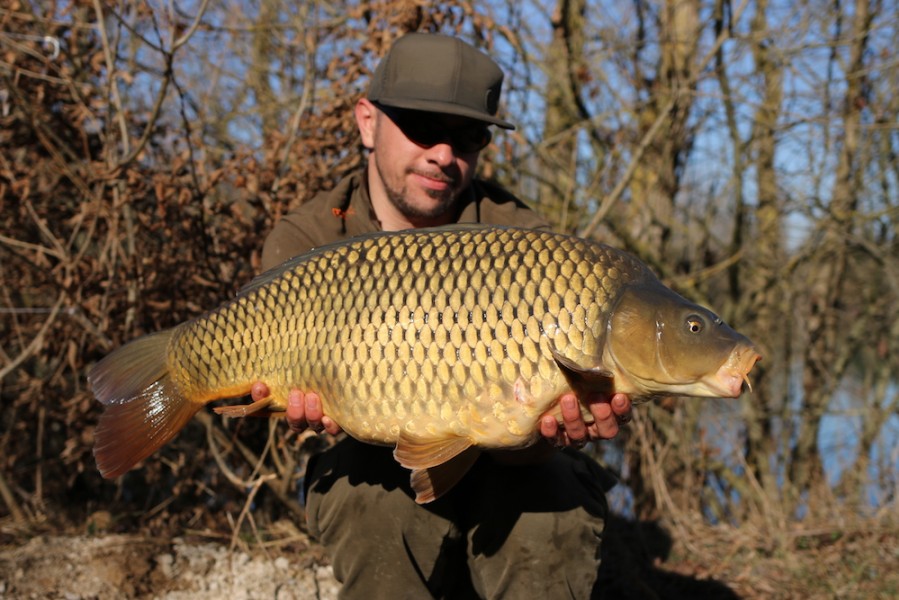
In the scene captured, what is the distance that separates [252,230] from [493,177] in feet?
3.34

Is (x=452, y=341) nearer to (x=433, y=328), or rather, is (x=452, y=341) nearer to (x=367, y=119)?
(x=433, y=328)

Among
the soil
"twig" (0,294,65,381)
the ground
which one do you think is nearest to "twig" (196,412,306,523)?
the ground

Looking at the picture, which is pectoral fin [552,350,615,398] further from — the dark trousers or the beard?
the beard

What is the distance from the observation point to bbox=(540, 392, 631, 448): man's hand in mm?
1312

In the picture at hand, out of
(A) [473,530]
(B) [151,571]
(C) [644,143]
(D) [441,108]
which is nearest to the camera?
(A) [473,530]

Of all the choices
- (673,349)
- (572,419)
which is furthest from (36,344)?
(673,349)

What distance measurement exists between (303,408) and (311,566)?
37.6 inches

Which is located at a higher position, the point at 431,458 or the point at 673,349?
the point at 673,349

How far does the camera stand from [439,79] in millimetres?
1757

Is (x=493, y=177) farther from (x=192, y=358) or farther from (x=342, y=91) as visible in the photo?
(x=192, y=358)

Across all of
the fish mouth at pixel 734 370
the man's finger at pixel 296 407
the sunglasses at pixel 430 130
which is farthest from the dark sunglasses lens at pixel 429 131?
the fish mouth at pixel 734 370

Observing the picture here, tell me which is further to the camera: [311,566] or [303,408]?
[311,566]

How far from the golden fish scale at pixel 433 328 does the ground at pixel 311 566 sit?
91 centimetres

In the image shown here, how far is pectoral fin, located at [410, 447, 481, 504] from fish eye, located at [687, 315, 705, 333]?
41 centimetres
